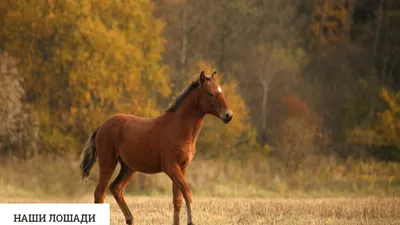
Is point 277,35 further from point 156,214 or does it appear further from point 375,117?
point 156,214

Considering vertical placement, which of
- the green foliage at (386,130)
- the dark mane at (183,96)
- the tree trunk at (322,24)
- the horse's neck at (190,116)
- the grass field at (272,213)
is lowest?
the grass field at (272,213)

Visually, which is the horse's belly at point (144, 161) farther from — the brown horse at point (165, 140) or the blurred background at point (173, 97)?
the blurred background at point (173, 97)

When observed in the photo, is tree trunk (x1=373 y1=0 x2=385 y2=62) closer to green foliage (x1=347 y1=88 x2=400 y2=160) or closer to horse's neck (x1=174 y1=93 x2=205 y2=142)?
green foliage (x1=347 y1=88 x2=400 y2=160)

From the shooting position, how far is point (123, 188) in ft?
55.0

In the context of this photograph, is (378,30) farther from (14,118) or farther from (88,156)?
(88,156)

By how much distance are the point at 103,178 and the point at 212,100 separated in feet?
8.63

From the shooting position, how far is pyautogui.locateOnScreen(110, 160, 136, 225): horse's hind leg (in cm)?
1641

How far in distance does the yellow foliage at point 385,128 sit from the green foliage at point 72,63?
16.1 meters

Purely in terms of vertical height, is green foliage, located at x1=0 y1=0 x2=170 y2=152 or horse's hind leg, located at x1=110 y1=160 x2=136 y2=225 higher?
green foliage, located at x1=0 y1=0 x2=170 y2=152

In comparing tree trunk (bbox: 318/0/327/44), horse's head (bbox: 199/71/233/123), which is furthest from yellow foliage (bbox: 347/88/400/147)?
horse's head (bbox: 199/71/233/123)

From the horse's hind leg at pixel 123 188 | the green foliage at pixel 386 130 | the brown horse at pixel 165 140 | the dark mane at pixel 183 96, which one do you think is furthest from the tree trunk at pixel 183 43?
the dark mane at pixel 183 96

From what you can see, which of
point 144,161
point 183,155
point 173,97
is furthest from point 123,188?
point 173,97

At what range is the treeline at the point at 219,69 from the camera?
36.2 metres

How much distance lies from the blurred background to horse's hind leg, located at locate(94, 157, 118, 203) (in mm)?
11275
